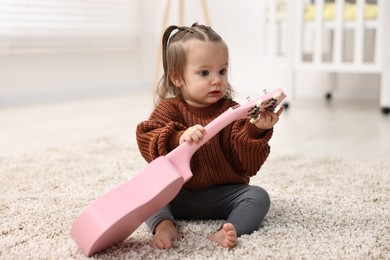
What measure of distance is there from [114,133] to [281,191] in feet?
2.91

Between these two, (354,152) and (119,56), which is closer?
(354,152)

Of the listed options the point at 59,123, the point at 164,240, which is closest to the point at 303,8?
the point at 59,123

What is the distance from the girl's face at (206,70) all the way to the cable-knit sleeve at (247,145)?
69mm

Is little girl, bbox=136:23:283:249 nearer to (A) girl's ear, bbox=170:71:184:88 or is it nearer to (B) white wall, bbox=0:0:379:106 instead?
(A) girl's ear, bbox=170:71:184:88

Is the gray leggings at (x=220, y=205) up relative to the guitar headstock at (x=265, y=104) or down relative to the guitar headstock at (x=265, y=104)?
down

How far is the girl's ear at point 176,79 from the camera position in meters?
0.93

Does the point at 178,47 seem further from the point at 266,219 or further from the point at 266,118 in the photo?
the point at 266,219

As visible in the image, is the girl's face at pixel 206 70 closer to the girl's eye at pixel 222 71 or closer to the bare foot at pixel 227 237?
the girl's eye at pixel 222 71

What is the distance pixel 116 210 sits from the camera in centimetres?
73

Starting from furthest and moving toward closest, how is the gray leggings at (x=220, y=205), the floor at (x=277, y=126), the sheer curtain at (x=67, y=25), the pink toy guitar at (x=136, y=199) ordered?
the sheer curtain at (x=67, y=25) → the floor at (x=277, y=126) → the gray leggings at (x=220, y=205) → the pink toy guitar at (x=136, y=199)

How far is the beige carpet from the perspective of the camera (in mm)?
760

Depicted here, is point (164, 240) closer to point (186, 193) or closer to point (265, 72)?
point (186, 193)

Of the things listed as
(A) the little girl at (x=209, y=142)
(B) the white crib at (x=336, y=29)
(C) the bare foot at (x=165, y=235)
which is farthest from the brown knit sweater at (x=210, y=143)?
(B) the white crib at (x=336, y=29)

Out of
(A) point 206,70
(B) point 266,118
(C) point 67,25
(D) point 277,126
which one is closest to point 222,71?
(A) point 206,70
